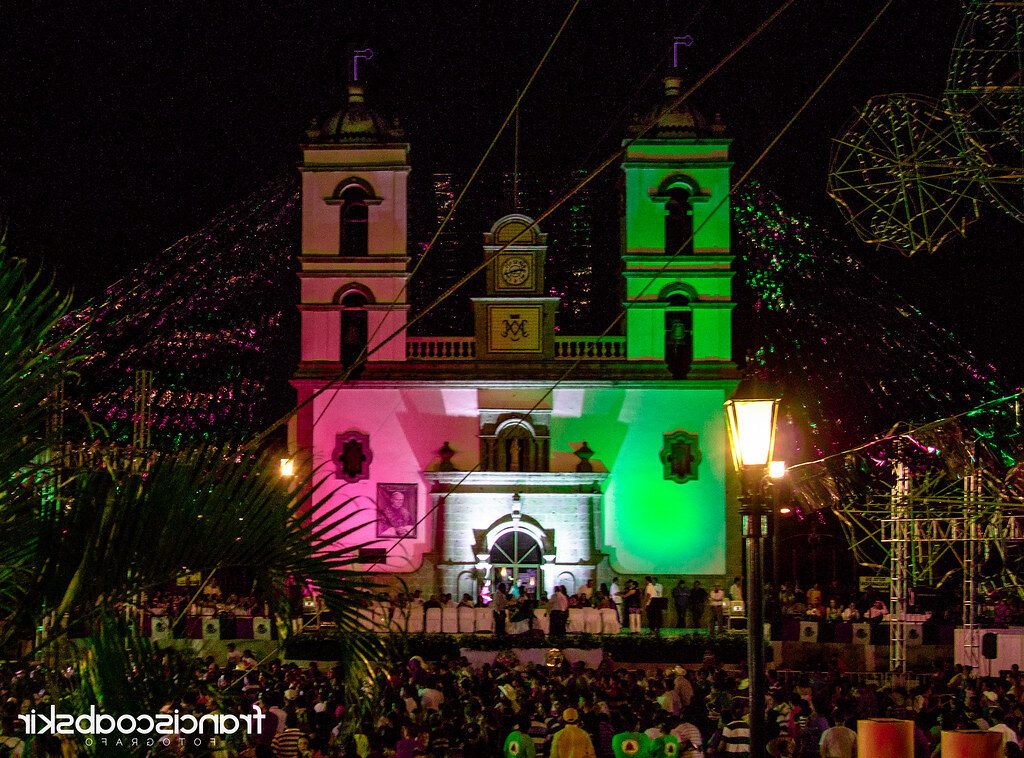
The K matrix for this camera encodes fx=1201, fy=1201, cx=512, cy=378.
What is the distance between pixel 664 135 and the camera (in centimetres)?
3023

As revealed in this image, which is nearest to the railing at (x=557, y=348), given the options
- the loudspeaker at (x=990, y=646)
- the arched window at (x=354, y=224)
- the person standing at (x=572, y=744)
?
the arched window at (x=354, y=224)

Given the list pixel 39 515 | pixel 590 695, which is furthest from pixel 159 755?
pixel 590 695

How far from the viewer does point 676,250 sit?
3002 centimetres

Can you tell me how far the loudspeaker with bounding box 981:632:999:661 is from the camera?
18953 mm

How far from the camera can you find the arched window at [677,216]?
3027 centimetres

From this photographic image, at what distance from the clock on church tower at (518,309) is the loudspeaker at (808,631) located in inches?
397

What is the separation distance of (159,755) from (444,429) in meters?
25.8

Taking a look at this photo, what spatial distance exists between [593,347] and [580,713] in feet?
59.8

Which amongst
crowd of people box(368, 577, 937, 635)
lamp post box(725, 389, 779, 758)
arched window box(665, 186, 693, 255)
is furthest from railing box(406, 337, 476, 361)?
lamp post box(725, 389, 779, 758)

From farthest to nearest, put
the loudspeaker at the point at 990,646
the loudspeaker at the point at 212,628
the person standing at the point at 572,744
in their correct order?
the loudspeaker at the point at 212,628 < the loudspeaker at the point at 990,646 < the person standing at the point at 572,744

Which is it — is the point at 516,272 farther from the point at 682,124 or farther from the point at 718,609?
the point at 718,609

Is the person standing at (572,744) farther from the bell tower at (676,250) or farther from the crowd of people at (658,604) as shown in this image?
the bell tower at (676,250)

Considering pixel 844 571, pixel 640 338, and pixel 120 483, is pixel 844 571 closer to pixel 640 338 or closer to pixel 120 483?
pixel 640 338

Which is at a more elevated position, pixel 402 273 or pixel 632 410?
pixel 402 273
